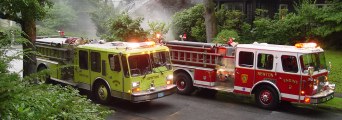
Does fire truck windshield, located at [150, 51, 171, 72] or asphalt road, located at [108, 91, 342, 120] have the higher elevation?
fire truck windshield, located at [150, 51, 171, 72]

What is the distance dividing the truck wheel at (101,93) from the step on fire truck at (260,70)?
3060 mm

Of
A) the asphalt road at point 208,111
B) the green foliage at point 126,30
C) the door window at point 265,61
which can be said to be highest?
the green foliage at point 126,30

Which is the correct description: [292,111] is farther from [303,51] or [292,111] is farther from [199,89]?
[199,89]

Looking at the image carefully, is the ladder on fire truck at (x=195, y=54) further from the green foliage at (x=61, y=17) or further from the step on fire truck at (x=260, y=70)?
the green foliage at (x=61, y=17)

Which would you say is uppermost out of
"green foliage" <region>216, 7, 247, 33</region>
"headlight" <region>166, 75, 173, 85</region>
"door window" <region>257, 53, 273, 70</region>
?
→ "green foliage" <region>216, 7, 247, 33</region>

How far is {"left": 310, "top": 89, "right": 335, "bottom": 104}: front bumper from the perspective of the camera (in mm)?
11113

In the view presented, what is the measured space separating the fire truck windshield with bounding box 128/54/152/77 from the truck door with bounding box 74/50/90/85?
6.72 feet

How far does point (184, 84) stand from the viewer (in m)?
14.2

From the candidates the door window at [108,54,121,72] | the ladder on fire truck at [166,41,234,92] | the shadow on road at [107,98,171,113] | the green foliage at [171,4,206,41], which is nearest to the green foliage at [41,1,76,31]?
the green foliage at [171,4,206,41]

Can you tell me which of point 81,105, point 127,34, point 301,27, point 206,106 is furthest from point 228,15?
point 81,105

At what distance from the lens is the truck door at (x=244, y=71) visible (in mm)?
12148

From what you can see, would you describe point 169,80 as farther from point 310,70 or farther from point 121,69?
point 310,70

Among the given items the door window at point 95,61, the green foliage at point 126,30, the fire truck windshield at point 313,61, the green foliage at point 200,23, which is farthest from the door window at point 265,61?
the green foliage at point 200,23

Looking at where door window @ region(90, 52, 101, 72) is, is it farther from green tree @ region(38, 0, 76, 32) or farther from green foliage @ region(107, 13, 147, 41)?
green tree @ region(38, 0, 76, 32)
